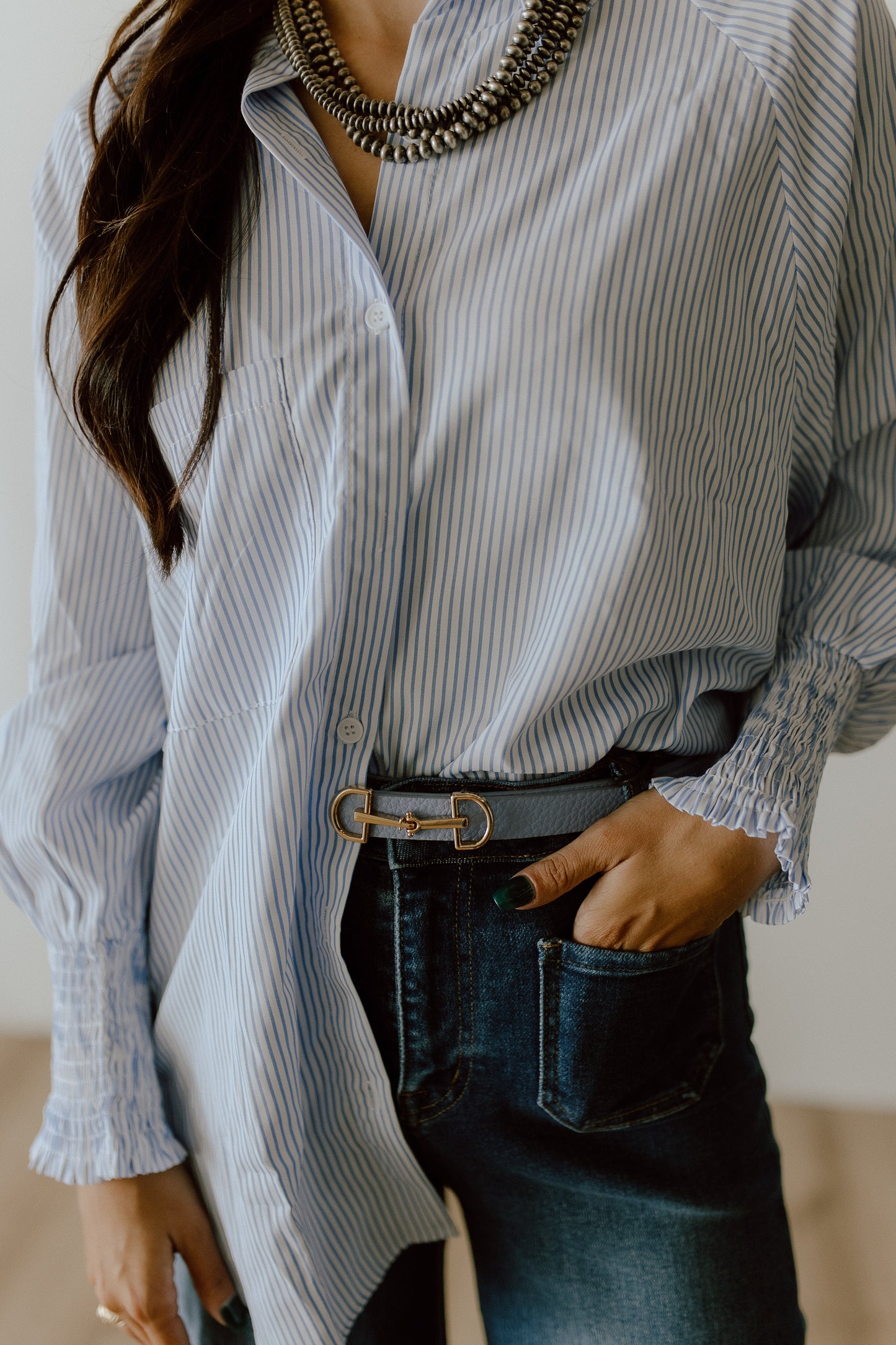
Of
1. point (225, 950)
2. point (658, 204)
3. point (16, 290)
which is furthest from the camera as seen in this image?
point (16, 290)

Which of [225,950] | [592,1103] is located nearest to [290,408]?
[225,950]

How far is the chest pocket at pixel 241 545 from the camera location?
2.42ft

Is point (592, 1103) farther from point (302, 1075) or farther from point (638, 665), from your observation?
point (638, 665)

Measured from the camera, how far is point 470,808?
74 centimetres

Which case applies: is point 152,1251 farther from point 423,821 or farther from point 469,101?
point 469,101

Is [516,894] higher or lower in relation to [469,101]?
lower

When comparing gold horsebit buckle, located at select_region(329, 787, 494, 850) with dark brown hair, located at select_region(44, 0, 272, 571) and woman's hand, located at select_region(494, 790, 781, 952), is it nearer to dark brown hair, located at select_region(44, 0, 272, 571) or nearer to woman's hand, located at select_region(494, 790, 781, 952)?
woman's hand, located at select_region(494, 790, 781, 952)

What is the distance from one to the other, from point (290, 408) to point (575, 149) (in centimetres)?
26

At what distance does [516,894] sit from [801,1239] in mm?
1433

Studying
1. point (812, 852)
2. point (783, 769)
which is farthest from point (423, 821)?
point (812, 852)

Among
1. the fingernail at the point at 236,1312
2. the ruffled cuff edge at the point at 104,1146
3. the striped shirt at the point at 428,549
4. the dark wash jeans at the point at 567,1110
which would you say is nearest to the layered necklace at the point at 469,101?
the striped shirt at the point at 428,549

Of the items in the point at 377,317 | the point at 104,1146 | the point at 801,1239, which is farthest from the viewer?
the point at 801,1239

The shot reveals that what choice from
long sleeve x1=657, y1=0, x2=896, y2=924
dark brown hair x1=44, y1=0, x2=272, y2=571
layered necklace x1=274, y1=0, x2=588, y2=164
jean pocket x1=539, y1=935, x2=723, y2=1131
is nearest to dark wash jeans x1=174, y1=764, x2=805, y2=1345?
jean pocket x1=539, y1=935, x2=723, y2=1131

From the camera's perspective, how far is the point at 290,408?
2.39 feet
